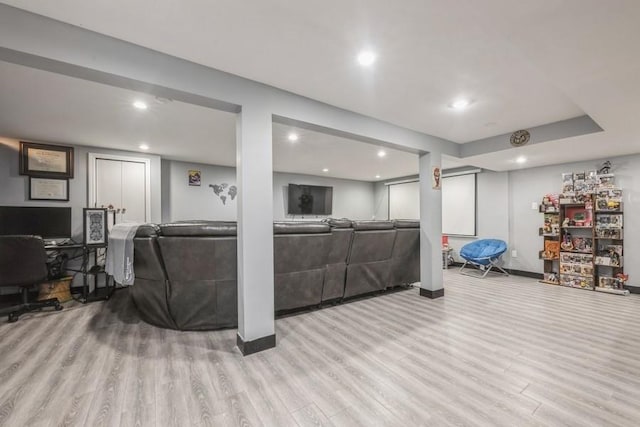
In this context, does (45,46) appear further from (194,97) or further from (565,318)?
(565,318)

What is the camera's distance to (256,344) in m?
2.32

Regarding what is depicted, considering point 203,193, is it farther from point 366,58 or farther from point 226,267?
point 366,58

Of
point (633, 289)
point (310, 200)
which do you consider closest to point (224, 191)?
point (310, 200)

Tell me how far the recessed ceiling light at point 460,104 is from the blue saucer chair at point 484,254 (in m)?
3.61

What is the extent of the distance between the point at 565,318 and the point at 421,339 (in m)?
1.93

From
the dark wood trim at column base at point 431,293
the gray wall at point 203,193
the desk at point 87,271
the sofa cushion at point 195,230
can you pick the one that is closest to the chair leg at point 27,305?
the desk at point 87,271

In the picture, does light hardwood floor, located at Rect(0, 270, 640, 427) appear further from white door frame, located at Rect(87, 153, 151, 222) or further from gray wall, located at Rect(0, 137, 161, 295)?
white door frame, located at Rect(87, 153, 151, 222)

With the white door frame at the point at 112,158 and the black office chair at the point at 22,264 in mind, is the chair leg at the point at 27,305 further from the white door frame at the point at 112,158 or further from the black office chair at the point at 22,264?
the white door frame at the point at 112,158

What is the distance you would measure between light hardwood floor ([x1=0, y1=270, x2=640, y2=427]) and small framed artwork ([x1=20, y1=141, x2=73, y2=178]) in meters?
2.30

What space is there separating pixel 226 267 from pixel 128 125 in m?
2.42

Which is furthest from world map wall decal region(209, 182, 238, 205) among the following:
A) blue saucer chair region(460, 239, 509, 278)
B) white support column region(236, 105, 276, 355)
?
blue saucer chair region(460, 239, 509, 278)

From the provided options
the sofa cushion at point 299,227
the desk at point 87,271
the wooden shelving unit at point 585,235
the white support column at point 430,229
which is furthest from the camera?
the wooden shelving unit at point 585,235

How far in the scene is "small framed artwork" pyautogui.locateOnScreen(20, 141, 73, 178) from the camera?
409 cm

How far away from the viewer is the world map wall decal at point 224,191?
6.15m
